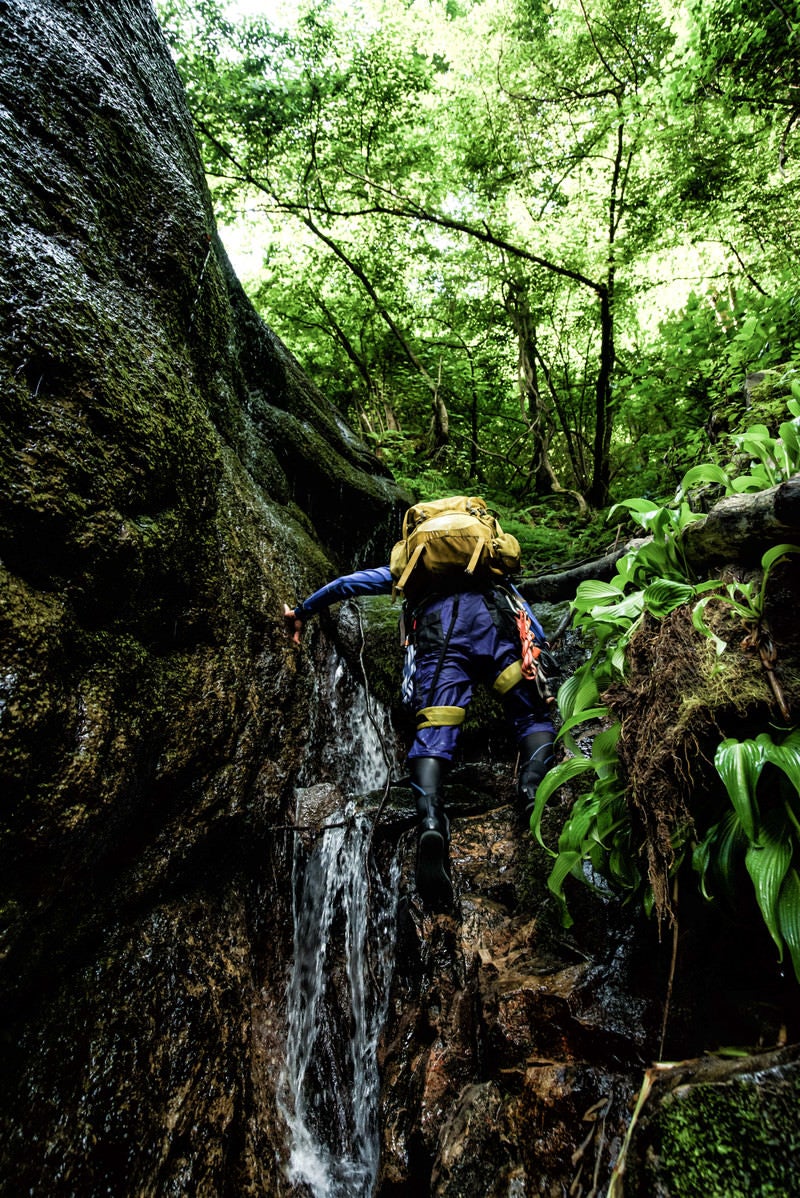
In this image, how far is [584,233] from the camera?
342 inches

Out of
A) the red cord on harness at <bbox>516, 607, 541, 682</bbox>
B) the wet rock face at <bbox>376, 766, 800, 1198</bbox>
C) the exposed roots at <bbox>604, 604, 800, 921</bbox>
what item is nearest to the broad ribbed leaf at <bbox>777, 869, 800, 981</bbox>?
the wet rock face at <bbox>376, 766, 800, 1198</bbox>

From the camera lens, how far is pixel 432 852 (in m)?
3.11

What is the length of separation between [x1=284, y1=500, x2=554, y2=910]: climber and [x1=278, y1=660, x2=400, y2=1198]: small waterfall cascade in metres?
0.59

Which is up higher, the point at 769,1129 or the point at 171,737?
the point at 171,737

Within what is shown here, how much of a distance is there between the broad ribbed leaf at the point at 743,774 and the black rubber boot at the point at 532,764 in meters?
1.93

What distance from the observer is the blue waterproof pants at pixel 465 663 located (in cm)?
354

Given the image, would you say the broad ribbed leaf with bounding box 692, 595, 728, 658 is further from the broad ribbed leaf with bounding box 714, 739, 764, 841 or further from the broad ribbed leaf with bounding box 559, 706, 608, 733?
the broad ribbed leaf with bounding box 559, 706, 608, 733

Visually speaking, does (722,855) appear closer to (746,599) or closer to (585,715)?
(585,715)

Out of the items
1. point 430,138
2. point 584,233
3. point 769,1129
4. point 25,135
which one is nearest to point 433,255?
point 430,138

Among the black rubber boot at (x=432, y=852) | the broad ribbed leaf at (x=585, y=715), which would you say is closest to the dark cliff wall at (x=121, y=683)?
the black rubber boot at (x=432, y=852)

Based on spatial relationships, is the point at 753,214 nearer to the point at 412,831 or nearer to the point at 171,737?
the point at 412,831

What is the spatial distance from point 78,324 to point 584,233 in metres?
9.01

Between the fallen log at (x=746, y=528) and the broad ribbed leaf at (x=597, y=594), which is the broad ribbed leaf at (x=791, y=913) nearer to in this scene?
the fallen log at (x=746, y=528)

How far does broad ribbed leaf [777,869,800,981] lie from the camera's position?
138 centimetres
